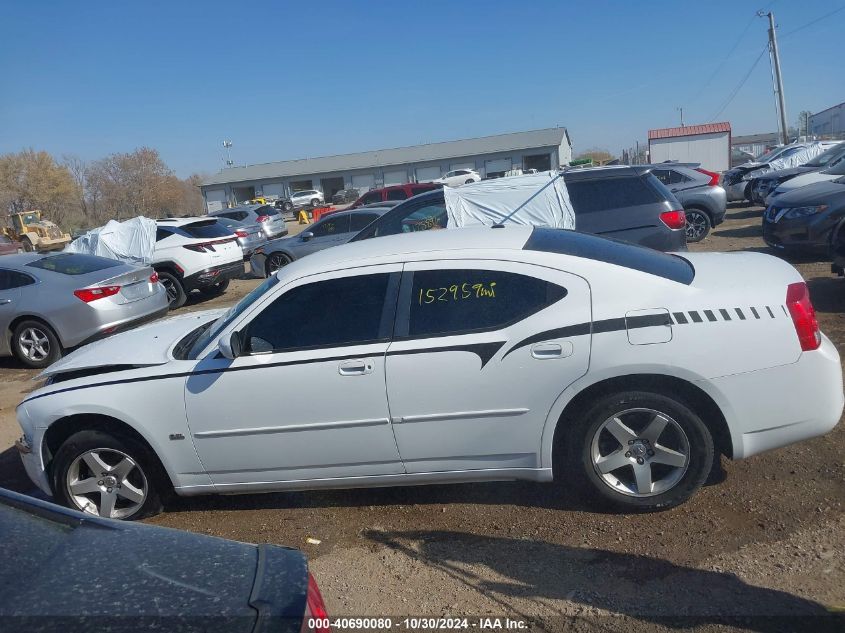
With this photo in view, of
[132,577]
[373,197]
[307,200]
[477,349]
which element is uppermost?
[307,200]

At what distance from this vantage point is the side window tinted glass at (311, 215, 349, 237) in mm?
13828

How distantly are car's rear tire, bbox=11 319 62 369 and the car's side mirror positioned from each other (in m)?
6.13

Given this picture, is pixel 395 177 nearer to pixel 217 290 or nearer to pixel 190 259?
pixel 217 290

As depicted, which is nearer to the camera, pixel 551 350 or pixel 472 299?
pixel 551 350

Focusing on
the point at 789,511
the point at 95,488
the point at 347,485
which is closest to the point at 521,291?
the point at 347,485

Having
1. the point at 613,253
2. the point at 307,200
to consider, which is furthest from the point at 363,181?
the point at 613,253

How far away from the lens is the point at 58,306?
8656 millimetres

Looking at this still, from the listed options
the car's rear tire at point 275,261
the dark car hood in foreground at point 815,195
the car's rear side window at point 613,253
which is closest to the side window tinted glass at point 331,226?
the car's rear tire at point 275,261

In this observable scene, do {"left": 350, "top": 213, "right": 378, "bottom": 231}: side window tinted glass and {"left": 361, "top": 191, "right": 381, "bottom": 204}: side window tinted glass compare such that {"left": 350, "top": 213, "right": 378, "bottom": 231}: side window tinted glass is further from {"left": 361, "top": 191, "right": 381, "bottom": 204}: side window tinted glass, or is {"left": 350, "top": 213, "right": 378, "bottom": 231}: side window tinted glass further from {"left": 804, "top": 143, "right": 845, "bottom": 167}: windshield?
{"left": 804, "top": 143, "right": 845, "bottom": 167}: windshield

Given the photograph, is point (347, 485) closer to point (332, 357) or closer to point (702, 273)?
point (332, 357)

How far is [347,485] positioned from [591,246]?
2.10 meters

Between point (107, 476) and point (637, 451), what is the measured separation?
10.6ft

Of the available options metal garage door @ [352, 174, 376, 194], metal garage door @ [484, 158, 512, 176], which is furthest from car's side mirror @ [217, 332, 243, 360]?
metal garage door @ [352, 174, 376, 194]

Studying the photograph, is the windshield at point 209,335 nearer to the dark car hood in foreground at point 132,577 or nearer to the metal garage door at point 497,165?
the dark car hood in foreground at point 132,577
